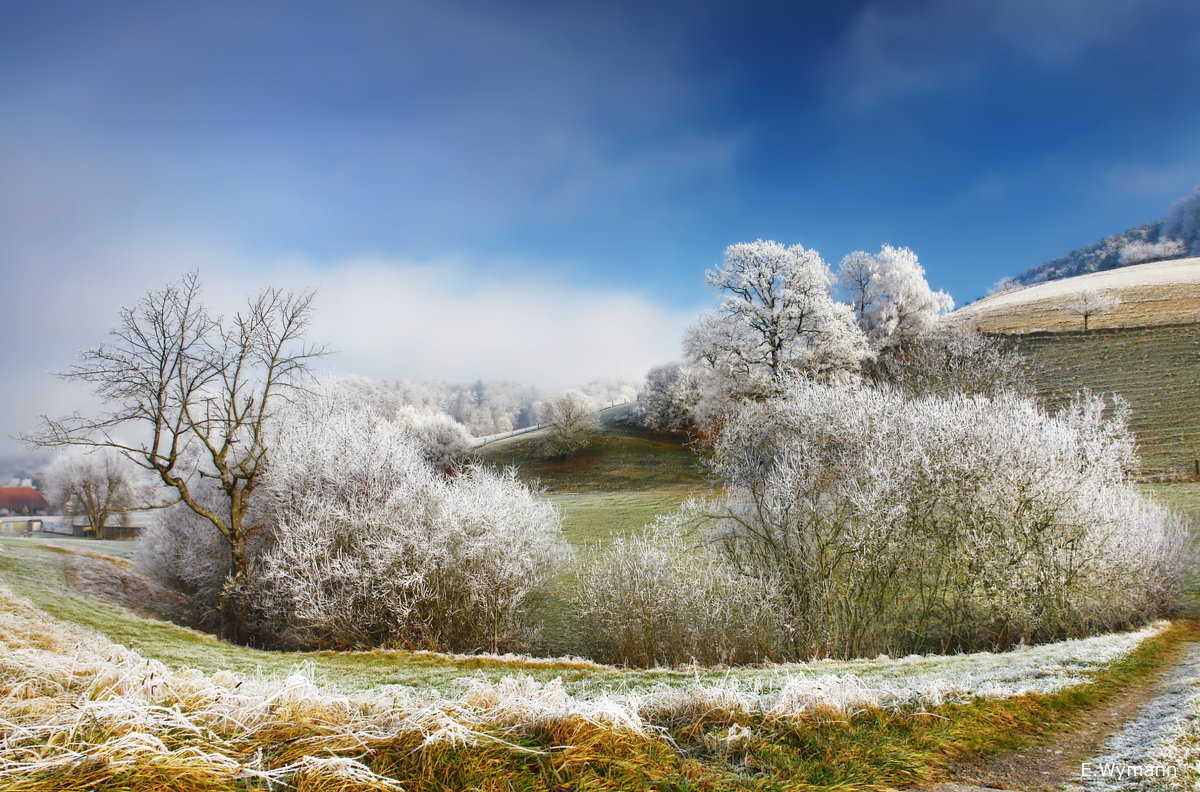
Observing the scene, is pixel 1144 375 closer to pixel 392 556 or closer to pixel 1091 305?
pixel 1091 305

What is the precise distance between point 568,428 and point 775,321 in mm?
34282

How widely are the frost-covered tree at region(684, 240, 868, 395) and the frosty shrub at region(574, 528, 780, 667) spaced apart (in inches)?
680

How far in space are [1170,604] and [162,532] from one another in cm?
3782

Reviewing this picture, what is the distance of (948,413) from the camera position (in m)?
19.2

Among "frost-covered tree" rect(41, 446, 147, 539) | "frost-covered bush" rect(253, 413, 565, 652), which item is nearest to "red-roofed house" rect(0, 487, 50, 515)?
"frost-covered tree" rect(41, 446, 147, 539)

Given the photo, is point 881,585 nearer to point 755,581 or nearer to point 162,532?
point 755,581

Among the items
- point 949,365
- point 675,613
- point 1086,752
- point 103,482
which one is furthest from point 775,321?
point 103,482

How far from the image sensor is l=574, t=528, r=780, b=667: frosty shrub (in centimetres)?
1702

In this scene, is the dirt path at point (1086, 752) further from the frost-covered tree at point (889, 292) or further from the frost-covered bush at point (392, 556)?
the frost-covered tree at point (889, 292)

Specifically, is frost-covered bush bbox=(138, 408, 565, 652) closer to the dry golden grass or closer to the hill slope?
the dry golden grass

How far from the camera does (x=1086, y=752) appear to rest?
4.91 metres

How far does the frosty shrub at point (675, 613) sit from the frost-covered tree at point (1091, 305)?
56.5 metres

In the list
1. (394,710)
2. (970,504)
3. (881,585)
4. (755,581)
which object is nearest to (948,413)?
(970,504)

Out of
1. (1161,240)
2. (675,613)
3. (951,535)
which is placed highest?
→ (1161,240)
